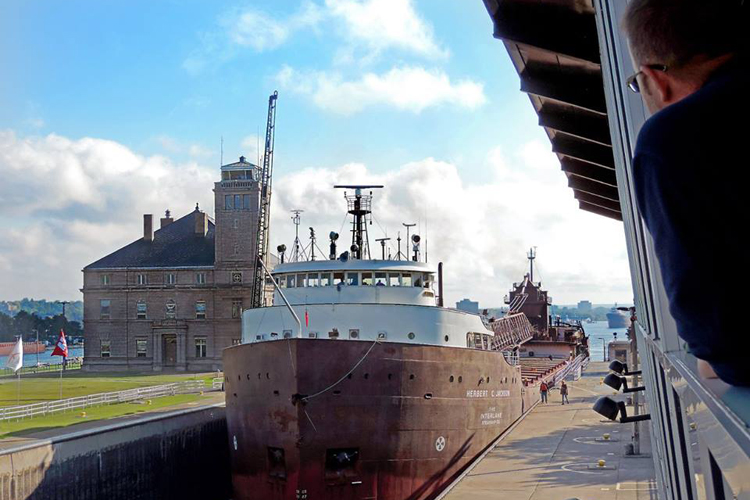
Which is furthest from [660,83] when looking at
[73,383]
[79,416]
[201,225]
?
[201,225]

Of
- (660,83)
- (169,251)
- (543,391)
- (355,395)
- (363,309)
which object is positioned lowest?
(543,391)

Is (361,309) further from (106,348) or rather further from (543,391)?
(106,348)


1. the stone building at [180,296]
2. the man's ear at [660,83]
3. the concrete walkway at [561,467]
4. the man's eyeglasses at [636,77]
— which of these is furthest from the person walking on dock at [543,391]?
the man's ear at [660,83]

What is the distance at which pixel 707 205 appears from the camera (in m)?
1.40

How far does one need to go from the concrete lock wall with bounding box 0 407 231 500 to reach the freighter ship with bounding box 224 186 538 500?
3387 mm

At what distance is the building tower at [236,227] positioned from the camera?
58844mm

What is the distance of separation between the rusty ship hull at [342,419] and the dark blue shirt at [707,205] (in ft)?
52.2

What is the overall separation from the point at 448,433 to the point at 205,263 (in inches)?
1749

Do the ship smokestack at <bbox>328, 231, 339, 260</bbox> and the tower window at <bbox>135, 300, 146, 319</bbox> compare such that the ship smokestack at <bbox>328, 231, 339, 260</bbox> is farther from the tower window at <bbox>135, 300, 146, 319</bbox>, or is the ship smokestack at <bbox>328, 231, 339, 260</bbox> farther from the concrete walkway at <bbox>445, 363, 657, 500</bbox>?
the tower window at <bbox>135, 300, 146, 319</bbox>

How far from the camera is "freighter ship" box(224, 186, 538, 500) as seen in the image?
17125 mm

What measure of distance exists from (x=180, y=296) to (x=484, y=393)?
43.1m

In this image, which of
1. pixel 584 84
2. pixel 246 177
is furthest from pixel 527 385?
pixel 246 177

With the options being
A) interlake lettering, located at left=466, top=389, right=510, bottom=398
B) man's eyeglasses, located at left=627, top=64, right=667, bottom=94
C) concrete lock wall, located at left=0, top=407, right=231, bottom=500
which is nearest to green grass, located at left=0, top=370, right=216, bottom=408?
concrete lock wall, located at left=0, top=407, right=231, bottom=500

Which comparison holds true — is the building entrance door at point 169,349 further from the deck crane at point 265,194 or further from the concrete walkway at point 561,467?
the concrete walkway at point 561,467
